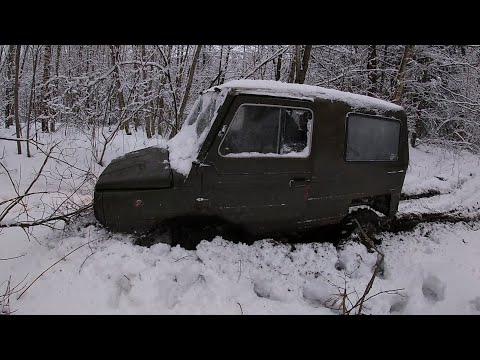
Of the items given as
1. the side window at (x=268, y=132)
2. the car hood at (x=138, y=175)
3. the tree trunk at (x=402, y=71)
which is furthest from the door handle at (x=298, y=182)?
the tree trunk at (x=402, y=71)

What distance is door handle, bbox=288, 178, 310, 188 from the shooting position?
3.61 metres

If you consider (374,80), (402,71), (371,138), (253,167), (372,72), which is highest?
(372,72)

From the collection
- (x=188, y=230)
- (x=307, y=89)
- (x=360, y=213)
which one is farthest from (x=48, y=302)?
(x=360, y=213)

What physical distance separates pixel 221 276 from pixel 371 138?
2.74 meters

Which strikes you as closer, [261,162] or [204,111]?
[261,162]

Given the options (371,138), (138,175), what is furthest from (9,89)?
(371,138)

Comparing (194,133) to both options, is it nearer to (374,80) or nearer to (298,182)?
(298,182)

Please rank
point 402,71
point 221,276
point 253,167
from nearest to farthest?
point 221,276, point 253,167, point 402,71

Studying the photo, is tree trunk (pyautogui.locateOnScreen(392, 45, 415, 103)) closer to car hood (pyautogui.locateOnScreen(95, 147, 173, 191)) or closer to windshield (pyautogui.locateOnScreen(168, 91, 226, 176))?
windshield (pyautogui.locateOnScreen(168, 91, 226, 176))

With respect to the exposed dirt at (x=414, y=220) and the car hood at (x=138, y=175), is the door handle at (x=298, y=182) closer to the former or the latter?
the car hood at (x=138, y=175)

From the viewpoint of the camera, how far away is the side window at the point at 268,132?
3.32m

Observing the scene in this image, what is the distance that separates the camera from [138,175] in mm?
3223
